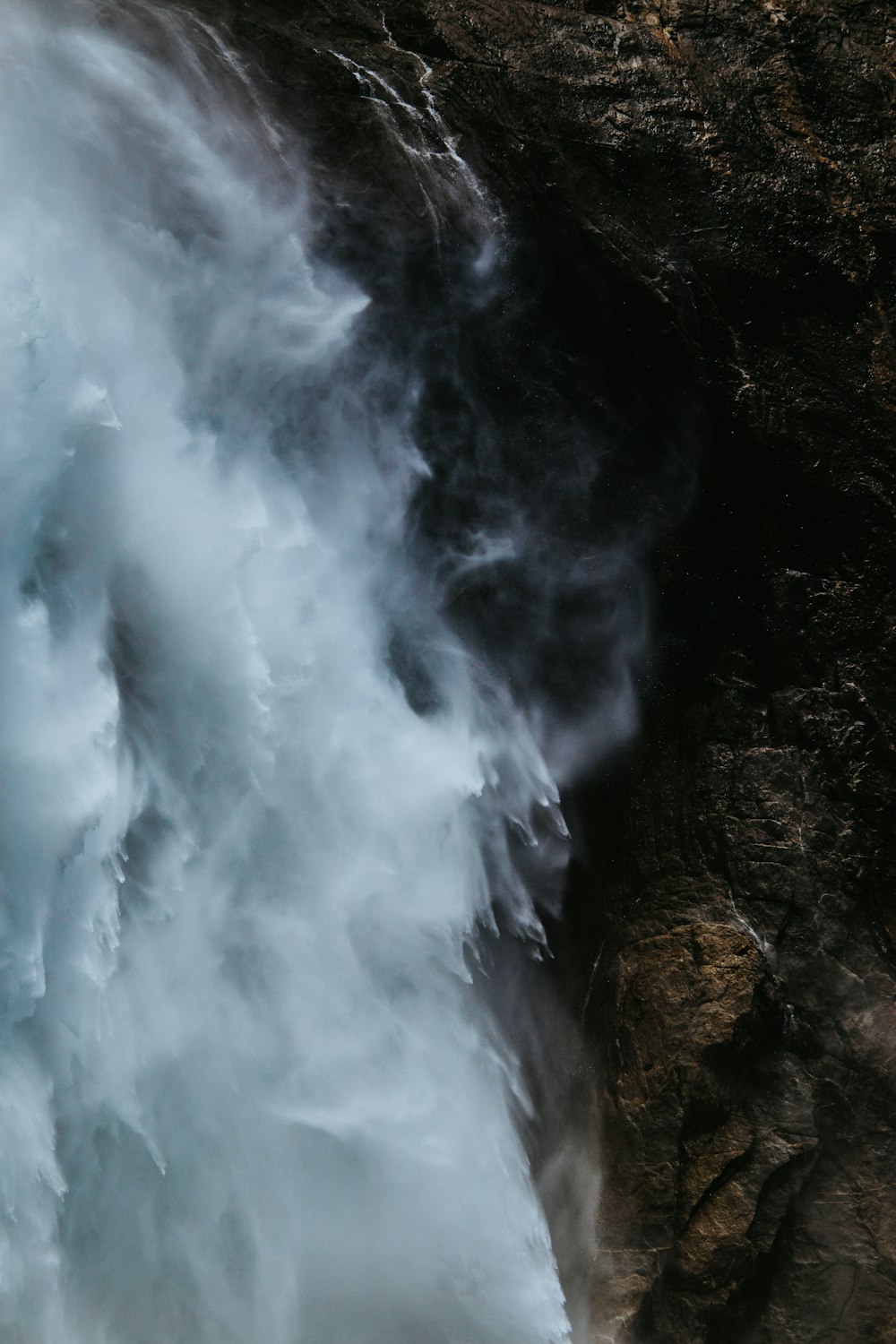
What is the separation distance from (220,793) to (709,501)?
16.8 ft

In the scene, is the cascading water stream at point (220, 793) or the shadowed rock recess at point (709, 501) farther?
the shadowed rock recess at point (709, 501)

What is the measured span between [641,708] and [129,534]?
4817 mm

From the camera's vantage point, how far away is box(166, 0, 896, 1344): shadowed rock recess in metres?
9.44

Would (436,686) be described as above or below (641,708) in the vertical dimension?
below

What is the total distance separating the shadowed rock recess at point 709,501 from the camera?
9.44 m

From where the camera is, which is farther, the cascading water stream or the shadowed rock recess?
the shadowed rock recess

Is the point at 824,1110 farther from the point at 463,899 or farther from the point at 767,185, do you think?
the point at 767,185

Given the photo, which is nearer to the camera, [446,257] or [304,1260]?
[304,1260]

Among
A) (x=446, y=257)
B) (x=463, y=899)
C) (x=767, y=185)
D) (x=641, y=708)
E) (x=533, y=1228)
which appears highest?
(x=767, y=185)

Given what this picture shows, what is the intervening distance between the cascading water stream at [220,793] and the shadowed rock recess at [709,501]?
0.97 metres

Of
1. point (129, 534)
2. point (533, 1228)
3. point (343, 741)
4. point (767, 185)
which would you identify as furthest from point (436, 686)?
point (767, 185)

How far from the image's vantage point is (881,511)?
32.7 feet

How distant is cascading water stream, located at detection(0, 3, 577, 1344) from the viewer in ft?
28.7

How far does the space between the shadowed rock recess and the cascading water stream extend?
0.97 m
